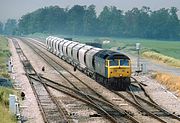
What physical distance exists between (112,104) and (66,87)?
24.5 feet

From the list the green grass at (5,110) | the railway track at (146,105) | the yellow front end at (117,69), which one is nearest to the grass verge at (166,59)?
the railway track at (146,105)

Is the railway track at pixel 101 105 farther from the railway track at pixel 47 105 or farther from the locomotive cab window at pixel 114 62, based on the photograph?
the locomotive cab window at pixel 114 62

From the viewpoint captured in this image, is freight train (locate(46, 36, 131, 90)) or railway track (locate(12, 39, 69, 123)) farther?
freight train (locate(46, 36, 131, 90))

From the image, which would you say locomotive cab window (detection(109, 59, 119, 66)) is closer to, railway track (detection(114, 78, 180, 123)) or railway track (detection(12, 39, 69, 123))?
railway track (detection(114, 78, 180, 123))

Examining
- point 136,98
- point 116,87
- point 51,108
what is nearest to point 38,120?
point 51,108

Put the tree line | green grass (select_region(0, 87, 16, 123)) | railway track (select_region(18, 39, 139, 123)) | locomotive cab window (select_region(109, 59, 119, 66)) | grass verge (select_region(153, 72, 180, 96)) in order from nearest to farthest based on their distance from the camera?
1. green grass (select_region(0, 87, 16, 123))
2. railway track (select_region(18, 39, 139, 123))
3. locomotive cab window (select_region(109, 59, 119, 66))
4. grass verge (select_region(153, 72, 180, 96))
5. the tree line

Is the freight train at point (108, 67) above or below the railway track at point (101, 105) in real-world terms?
above

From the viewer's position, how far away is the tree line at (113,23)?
168625 millimetres

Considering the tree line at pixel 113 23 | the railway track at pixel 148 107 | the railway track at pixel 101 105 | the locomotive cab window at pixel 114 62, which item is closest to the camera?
the railway track at pixel 101 105

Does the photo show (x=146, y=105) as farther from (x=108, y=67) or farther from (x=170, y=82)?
(x=170, y=82)

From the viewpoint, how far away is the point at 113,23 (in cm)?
17650

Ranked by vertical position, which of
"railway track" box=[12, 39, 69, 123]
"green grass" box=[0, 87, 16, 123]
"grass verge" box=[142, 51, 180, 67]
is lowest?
"grass verge" box=[142, 51, 180, 67]

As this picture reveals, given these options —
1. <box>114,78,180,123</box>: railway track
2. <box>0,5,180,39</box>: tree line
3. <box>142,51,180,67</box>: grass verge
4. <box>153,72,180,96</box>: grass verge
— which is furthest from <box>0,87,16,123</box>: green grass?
<box>0,5,180,39</box>: tree line

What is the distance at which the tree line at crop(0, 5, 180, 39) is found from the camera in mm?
168625
